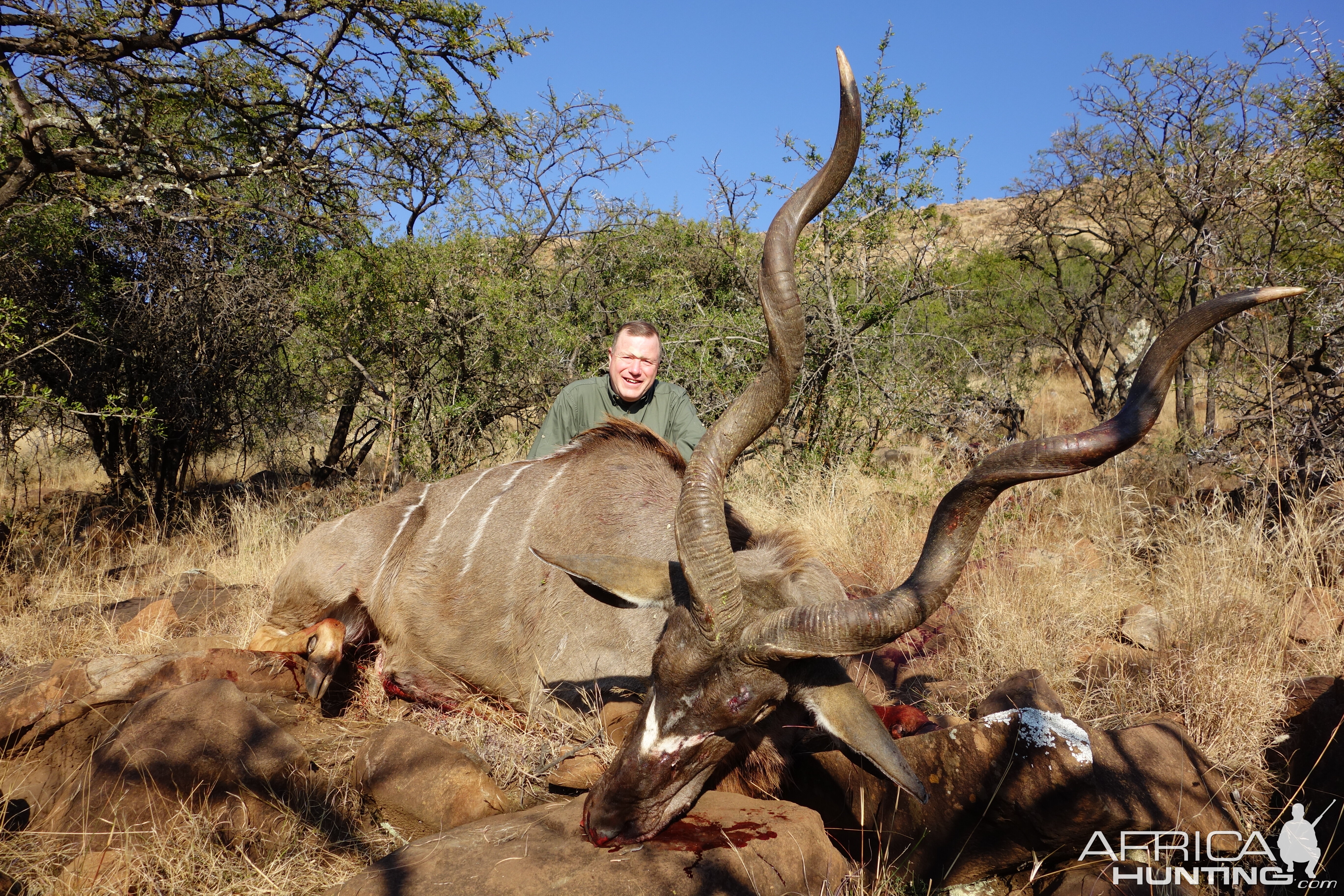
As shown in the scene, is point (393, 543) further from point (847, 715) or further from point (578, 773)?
point (847, 715)

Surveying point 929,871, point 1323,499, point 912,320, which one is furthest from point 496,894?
point 912,320

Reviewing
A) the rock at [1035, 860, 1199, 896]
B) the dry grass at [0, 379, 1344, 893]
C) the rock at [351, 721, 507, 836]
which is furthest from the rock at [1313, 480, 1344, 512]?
the rock at [351, 721, 507, 836]

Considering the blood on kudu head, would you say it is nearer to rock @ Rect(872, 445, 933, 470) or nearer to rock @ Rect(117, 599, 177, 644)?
rock @ Rect(117, 599, 177, 644)

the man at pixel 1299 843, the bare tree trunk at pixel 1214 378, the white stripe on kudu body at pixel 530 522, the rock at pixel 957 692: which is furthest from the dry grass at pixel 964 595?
the white stripe on kudu body at pixel 530 522

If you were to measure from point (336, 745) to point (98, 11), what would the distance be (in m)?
5.08

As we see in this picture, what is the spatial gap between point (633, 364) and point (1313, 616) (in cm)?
429

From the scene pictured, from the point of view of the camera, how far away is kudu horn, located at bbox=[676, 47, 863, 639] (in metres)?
2.73

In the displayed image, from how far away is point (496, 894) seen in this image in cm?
239

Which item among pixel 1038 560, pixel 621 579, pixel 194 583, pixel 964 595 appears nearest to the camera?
pixel 621 579

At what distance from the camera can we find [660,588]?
331 centimetres

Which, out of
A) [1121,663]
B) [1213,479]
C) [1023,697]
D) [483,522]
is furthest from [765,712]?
[1213,479]

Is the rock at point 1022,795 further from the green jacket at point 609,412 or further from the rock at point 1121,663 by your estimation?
the green jacket at point 609,412

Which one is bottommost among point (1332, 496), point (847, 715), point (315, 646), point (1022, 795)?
point (315, 646)

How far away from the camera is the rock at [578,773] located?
11.4ft
